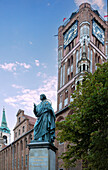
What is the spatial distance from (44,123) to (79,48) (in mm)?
36533

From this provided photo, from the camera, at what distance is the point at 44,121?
462 inches

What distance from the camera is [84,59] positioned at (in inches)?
1711

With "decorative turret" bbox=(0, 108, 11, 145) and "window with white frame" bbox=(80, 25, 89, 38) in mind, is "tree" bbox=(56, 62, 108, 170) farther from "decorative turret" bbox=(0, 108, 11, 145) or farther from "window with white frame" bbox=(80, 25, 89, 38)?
"decorative turret" bbox=(0, 108, 11, 145)

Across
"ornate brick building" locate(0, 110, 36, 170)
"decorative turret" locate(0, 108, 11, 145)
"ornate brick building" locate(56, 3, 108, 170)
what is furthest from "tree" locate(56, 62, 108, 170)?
"decorative turret" locate(0, 108, 11, 145)

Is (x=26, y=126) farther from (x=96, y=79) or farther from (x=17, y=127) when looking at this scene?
(x=96, y=79)

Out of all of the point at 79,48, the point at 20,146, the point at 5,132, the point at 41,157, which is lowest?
the point at 20,146

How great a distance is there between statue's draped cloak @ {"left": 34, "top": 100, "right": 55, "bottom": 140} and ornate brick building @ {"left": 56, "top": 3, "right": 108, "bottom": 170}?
30869 mm

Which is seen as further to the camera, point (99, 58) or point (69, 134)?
point (99, 58)

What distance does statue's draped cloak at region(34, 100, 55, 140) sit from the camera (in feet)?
37.9

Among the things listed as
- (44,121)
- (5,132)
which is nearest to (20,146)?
(44,121)

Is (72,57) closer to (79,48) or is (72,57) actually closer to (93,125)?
(79,48)

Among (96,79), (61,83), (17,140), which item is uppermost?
(61,83)

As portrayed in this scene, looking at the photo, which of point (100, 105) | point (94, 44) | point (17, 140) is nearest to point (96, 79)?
point (100, 105)

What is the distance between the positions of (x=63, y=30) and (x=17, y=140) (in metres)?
24.7
